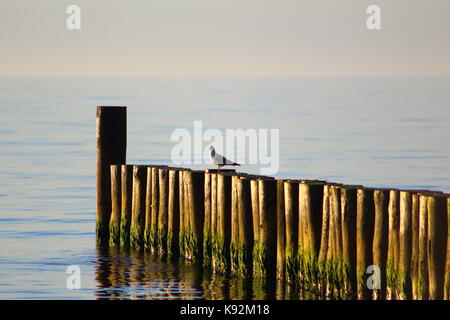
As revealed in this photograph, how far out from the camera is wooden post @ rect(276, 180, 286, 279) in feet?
51.0

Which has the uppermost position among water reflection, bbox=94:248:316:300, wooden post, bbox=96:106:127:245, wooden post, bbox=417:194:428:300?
wooden post, bbox=96:106:127:245

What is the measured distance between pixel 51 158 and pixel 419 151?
15915 mm

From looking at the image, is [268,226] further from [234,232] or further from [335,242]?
[335,242]

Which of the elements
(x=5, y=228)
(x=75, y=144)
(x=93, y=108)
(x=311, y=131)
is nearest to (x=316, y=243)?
(x=5, y=228)

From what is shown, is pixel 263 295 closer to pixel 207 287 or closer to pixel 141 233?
pixel 207 287

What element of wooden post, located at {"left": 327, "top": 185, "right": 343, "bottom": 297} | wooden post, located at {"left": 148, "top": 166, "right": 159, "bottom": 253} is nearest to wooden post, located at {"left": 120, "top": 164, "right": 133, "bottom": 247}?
wooden post, located at {"left": 148, "top": 166, "right": 159, "bottom": 253}

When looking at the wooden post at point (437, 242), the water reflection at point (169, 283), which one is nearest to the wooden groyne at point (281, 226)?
the wooden post at point (437, 242)

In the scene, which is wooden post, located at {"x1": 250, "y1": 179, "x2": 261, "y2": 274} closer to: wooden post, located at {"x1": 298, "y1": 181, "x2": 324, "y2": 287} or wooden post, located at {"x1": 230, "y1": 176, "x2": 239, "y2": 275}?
wooden post, located at {"x1": 230, "y1": 176, "x2": 239, "y2": 275}

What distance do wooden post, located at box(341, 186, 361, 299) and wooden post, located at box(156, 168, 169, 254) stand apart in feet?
15.3

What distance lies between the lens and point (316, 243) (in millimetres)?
14953

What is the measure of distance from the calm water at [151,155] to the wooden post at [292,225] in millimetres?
605

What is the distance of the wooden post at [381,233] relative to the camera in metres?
13.6

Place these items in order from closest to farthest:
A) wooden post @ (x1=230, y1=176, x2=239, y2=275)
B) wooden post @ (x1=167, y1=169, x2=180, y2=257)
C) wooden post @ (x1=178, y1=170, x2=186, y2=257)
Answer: wooden post @ (x1=230, y1=176, x2=239, y2=275)
wooden post @ (x1=178, y1=170, x2=186, y2=257)
wooden post @ (x1=167, y1=169, x2=180, y2=257)

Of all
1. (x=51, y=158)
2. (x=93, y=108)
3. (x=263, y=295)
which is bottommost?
(x=263, y=295)
